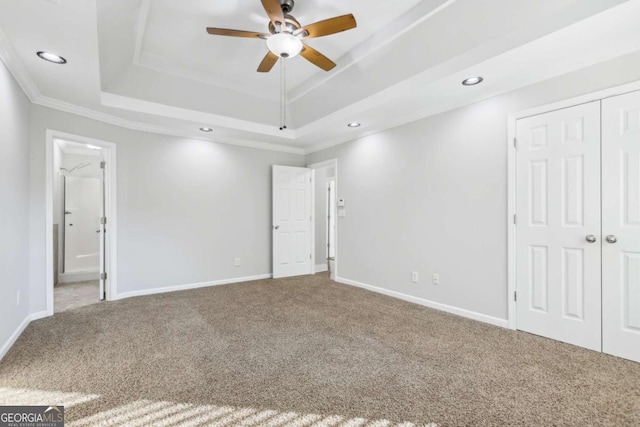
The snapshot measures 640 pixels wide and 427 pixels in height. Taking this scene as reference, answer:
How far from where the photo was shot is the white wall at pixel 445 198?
3.13 metres

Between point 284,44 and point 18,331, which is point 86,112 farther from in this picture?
point 284,44

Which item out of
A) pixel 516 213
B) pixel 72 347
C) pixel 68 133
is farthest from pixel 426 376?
pixel 68 133

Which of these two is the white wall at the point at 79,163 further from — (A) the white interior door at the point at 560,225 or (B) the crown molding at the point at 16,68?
(A) the white interior door at the point at 560,225

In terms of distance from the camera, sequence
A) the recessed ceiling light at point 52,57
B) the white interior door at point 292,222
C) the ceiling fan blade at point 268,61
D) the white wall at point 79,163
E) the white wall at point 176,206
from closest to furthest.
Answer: the recessed ceiling light at point 52,57 < the ceiling fan blade at point 268,61 < the white wall at point 176,206 < the white interior door at point 292,222 < the white wall at point 79,163

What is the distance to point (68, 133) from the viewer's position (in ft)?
12.0

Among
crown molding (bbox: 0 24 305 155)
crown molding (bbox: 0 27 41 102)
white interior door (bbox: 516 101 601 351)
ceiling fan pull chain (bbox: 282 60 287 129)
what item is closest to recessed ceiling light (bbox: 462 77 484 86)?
white interior door (bbox: 516 101 601 351)

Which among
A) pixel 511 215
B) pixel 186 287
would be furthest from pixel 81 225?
pixel 511 215

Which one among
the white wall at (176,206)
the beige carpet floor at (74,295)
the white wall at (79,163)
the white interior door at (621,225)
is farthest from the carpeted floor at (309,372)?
the white wall at (79,163)

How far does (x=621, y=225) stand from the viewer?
2453 mm

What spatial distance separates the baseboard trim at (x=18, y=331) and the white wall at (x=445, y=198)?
3.96m

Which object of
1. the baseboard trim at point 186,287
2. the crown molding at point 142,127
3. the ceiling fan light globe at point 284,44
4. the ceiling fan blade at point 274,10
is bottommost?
the baseboard trim at point 186,287

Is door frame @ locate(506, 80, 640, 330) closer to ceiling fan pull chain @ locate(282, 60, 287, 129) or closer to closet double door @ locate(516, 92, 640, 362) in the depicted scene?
closet double door @ locate(516, 92, 640, 362)

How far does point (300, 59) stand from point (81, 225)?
5.30 meters

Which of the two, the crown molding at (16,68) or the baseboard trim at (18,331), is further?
the baseboard trim at (18,331)
